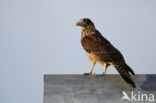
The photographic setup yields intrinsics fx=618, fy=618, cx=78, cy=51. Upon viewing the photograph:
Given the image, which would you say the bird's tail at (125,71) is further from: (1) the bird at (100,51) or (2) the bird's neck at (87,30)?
(2) the bird's neck at (87,30)

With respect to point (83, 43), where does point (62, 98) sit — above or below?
below

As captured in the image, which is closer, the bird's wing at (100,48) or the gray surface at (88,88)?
the gray surface at (88,88)

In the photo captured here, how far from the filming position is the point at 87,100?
516 cm

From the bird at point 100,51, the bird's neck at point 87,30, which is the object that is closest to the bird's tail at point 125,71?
the bird at point 100,51

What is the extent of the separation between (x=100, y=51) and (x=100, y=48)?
0.03 meters

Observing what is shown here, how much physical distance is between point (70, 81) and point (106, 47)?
450 millimetres

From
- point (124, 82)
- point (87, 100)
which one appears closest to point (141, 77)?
point (124, 82)

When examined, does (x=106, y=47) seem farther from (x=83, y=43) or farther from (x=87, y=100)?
(x=87, y=100)

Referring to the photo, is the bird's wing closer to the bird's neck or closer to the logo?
the bird's neck

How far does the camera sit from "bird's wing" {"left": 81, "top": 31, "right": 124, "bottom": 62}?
5.34 meters

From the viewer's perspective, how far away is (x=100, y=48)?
5.39 metres

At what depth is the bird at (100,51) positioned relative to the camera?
5297 mm

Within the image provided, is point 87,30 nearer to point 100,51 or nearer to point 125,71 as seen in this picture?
point 100,51

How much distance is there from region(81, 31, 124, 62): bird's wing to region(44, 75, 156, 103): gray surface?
16 cm
